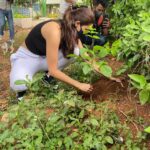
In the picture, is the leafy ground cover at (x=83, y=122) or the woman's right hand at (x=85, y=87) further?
the woman's right hand at (x=85, y=87)

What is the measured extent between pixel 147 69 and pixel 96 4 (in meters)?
3.33

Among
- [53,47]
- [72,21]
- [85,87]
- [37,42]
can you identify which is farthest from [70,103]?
[37,42]

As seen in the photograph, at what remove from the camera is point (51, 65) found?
3225 millimetres

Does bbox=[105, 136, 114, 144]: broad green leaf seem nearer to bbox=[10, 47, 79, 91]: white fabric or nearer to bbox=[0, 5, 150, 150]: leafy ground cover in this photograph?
bbox=[0, 5, 150, 150]: leafy ground cover

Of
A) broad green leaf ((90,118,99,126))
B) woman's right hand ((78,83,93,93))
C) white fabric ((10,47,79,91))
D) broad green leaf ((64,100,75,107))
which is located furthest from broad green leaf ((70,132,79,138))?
white fabric ((10,47,79,91))

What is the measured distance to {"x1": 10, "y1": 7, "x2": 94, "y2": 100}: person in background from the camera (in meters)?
3.14

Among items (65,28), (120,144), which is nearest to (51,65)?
(65,28)

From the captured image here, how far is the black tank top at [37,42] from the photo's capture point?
3.42 metres

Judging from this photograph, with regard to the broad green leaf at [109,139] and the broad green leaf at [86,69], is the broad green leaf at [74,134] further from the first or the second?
the broad green leaf at [86,69]

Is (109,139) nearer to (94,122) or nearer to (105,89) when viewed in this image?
(94,122)

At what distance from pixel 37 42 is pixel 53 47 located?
1.13 feet

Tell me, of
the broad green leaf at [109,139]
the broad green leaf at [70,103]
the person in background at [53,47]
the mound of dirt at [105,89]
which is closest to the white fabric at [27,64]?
the person in background at [53,47]

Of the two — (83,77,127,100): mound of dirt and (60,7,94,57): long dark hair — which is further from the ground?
(60,7,94,57): long dark hair

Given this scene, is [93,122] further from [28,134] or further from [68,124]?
[28,134]
